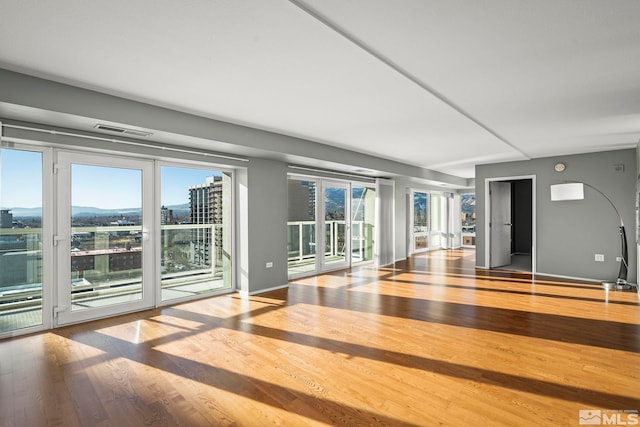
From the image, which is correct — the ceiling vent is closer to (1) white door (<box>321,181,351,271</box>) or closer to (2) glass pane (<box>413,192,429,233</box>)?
(1) white door (<box>321,181,351,271</box>)

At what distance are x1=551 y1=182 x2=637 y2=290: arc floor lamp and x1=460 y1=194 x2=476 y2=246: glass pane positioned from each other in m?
5.35

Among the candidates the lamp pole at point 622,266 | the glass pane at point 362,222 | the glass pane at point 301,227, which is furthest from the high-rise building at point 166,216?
the lamp pole at point 622,266

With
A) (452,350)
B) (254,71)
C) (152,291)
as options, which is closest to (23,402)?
(152,291)

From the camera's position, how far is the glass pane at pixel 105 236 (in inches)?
152

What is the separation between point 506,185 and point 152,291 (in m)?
8.03

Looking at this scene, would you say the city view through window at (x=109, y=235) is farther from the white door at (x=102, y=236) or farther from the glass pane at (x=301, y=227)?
the glass pane at (x=301, y=227)

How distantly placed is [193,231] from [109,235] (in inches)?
A: 43.2

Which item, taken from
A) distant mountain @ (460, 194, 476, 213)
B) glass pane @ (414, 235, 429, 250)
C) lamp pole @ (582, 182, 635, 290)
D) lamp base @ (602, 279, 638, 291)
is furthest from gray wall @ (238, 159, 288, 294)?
distant mountain @ (460, 194, 476, 213)

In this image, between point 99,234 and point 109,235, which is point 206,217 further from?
point 99,234

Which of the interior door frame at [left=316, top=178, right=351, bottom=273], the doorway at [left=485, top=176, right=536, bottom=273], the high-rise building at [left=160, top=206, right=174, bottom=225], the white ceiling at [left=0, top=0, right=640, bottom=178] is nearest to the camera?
the white ceiling at [left=0, top=0, right=640, bottom=178]

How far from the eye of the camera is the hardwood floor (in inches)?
85.0

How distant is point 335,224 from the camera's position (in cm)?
720

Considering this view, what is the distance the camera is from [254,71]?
2697mm

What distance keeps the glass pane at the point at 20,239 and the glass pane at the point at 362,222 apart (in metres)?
5.53
